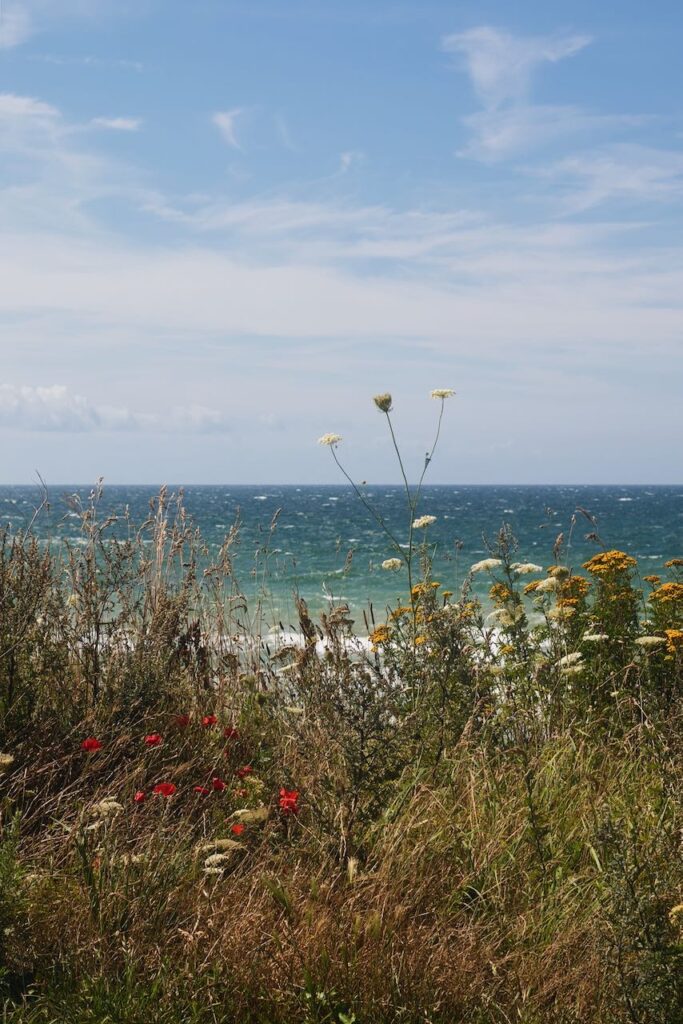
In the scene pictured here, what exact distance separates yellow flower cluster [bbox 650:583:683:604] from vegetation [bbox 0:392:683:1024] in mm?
14

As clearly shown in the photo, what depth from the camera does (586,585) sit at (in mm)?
5645

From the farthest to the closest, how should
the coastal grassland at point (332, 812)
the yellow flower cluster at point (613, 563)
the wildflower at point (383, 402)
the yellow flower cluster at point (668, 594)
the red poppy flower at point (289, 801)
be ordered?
the yellow flower cluster at point (613, 563) < the yellow flower cluster at point (668, 594) < the wildflower at point (383, 402) < the red poppy flower at point (289, 801) < the coastal grassland at point (332, 812)

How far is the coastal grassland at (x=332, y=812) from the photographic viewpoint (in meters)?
2.55

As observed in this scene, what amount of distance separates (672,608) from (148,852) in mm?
3596

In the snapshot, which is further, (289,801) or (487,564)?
(487,564)

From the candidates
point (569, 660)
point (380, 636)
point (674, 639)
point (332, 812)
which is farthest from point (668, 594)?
point (332, 812)

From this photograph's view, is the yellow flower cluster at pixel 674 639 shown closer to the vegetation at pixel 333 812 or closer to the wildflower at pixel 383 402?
the vegetation at pixel 333 812

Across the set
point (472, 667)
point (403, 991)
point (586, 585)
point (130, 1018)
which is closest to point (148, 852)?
point (130, 1018)

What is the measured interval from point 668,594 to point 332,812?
2939 mm

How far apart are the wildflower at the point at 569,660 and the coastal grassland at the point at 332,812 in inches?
2.2

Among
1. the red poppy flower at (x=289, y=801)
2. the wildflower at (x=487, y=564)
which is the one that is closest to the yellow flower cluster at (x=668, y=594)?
the wildflower at (x=487, y=564)

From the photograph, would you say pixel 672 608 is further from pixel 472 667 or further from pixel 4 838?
pixel 4 838

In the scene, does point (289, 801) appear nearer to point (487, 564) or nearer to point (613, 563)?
point (487, 564)

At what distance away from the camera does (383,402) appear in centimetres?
460
